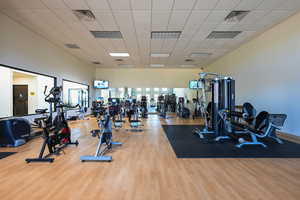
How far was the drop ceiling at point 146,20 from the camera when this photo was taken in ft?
12.5

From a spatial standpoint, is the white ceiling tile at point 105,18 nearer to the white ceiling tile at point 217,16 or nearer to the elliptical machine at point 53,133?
the elliptical machine at point 53,133

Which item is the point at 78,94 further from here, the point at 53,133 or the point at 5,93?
the point at 53,133

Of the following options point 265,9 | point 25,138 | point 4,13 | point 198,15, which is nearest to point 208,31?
point 198,15

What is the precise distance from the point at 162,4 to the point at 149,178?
3842mm

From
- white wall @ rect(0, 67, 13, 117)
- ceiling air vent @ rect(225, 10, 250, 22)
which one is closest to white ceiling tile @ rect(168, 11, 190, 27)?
ceiling air vent @ rect(225, 10, 250, 22)

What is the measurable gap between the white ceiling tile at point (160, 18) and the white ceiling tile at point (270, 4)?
2321mm

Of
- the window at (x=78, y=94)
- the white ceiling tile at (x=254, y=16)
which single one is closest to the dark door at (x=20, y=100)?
the window at (x=78, y=94)

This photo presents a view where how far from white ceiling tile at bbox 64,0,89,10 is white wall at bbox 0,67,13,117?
4.42 m

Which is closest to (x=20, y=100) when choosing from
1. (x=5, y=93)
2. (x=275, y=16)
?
(x=5, y=93)

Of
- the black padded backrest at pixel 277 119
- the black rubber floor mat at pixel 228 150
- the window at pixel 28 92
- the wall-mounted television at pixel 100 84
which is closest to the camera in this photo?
the black rubber floor mat at pixel 228 150

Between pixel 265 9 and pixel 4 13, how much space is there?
7025mm

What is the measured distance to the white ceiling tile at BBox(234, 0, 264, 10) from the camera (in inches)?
146

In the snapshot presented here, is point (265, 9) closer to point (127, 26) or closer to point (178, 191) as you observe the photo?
point (127, 26)

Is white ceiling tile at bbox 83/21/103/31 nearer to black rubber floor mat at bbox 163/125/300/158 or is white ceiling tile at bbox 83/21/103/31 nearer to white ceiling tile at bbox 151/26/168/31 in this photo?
white ceiling tile at bbox 151/26/168/31
